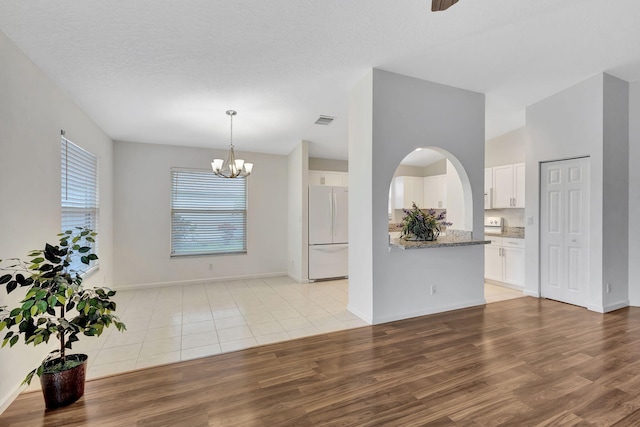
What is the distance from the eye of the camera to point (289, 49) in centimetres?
282

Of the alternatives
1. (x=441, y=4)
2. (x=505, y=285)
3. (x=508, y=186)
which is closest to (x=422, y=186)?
(x=508, y=186)

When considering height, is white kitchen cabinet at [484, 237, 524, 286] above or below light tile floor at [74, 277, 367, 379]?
above

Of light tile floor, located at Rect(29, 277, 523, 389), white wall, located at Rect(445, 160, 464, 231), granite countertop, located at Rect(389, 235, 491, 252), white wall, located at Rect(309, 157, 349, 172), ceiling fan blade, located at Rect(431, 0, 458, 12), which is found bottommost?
light tile floor, located at Rect(29, 277, 523, 389)

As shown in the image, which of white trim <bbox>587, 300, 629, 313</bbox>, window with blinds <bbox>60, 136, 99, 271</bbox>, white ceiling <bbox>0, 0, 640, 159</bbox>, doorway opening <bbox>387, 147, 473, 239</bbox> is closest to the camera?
white ceiling <bbox>0, 0, 640, 159</bbox>

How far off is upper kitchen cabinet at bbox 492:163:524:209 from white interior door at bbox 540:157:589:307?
639 millimetres

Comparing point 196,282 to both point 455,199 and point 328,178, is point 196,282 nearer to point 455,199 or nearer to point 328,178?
point 328,178

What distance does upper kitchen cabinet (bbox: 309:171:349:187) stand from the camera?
20.5 feet

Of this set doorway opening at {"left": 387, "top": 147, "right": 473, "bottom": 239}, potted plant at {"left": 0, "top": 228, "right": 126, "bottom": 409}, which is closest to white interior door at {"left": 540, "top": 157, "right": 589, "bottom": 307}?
doorway opening at {"left": 387, "top": 147, "right": 473, "bottom": 239}

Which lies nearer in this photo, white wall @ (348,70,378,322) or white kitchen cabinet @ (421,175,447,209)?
white wall @ (348,70,378,322)

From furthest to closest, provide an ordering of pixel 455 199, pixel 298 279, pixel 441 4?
pixel 455 199, pixel 298 279, pixel 441 4

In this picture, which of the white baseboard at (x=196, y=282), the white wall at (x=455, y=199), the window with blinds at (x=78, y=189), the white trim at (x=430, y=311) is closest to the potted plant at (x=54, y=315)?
the window with blinds at (x=78, y=189)

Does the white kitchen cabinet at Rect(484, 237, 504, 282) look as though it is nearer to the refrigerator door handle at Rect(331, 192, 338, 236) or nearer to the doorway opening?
the doorway opening

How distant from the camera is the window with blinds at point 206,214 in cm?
559

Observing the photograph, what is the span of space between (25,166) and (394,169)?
3.40 metres
